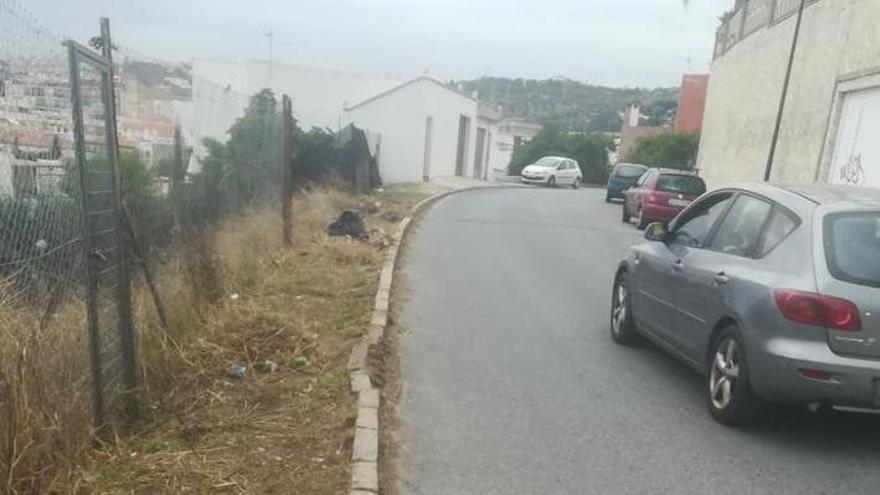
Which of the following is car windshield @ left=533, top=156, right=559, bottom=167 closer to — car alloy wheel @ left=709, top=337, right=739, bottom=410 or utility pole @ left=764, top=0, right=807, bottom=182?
utility pole @ left=764, top=0, right=807, bottom=182

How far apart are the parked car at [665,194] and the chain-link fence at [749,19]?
197 inches

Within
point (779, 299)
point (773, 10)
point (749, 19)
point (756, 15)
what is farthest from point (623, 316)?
point (749, 19)

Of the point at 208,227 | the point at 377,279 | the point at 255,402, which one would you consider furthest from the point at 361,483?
the point at 377,279

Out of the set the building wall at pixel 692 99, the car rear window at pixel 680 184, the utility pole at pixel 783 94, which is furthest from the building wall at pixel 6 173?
the building wall at pixel 692 99

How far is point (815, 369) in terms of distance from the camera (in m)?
4.61

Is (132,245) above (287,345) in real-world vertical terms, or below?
above

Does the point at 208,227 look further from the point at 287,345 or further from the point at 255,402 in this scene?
the point at 255,402

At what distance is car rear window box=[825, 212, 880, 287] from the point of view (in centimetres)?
470

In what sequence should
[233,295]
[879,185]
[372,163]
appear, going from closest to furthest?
[233,295], [879,185], [372,163]

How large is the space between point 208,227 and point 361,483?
4726 mm

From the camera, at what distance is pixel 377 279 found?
9828 mm

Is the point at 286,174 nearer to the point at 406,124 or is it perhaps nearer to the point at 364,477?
the point at 364,477

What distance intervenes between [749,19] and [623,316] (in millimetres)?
22449

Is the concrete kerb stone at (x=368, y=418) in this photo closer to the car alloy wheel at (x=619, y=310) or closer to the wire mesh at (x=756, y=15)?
the car alloy wheel at (x=619, y=310)
